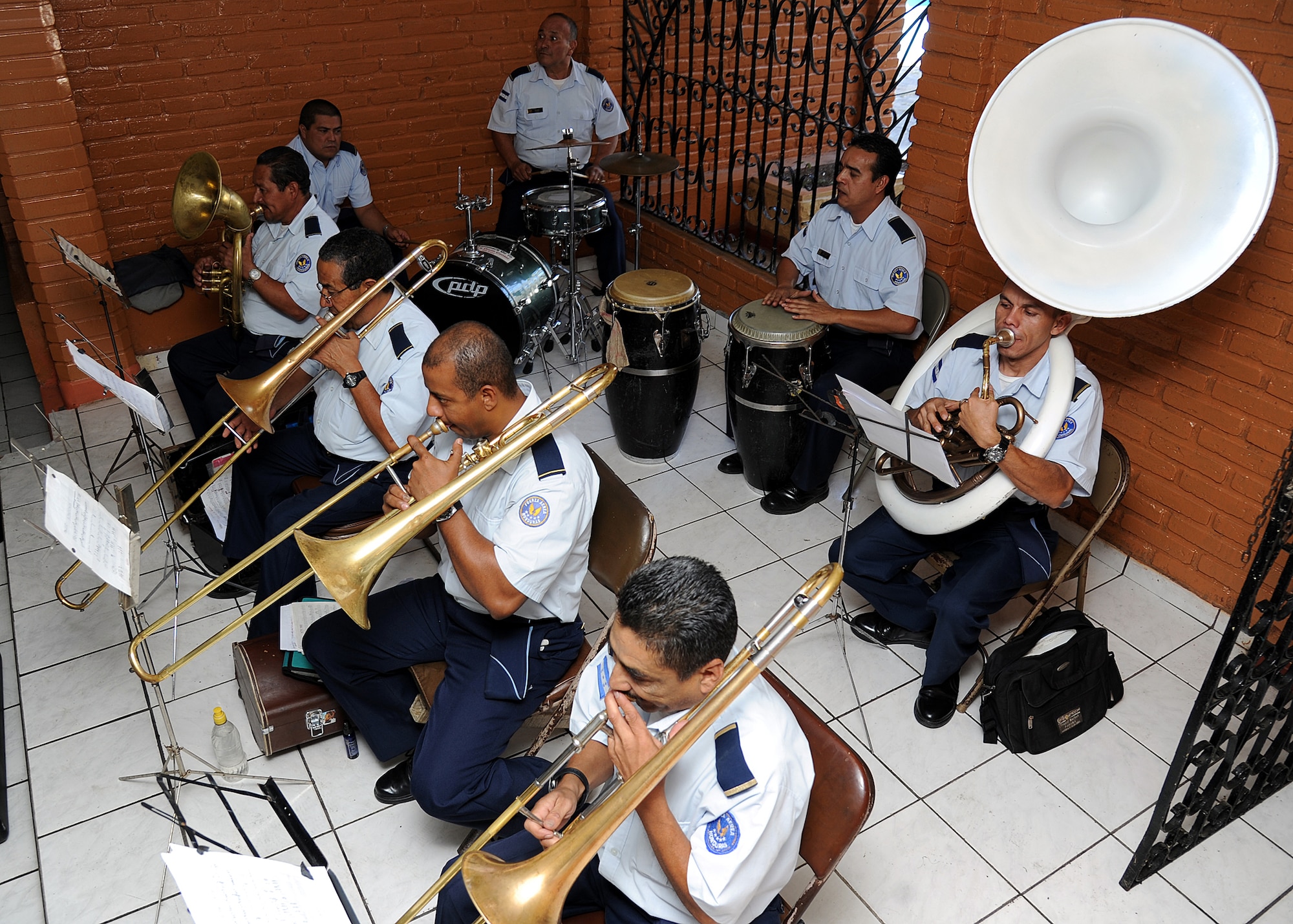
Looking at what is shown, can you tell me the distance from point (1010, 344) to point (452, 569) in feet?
6.37

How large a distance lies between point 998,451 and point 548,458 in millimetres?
1394

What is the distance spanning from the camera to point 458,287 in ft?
16.6

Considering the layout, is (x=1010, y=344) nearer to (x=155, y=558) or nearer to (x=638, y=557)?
(x=638, y=557)

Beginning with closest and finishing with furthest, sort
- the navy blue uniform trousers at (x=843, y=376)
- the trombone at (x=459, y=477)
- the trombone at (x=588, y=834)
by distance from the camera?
1. the trombone at (x=588, y=834)
2. the trombone at (x=459, y=477)
3. the navy blue uniform trousers at (x=843, y=376)

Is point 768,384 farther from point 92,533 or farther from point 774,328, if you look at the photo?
point 92,533

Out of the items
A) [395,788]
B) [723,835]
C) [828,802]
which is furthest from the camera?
[395,788]

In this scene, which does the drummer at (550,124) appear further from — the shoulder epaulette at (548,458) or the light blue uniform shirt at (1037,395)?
the shoulder epaulette at (548,458)

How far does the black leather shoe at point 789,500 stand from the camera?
445 centimetres

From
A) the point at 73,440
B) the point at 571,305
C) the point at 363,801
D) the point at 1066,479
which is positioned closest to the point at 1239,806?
the point at 1066,479

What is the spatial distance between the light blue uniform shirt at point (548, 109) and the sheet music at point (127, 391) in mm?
3407

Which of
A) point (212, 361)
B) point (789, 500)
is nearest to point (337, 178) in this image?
point (212, 361)

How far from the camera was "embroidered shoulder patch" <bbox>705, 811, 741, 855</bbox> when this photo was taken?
1952 mm

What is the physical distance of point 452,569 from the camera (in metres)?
3.00

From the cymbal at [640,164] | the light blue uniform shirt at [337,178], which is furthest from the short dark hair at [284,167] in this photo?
the cymbal at [640,164]
